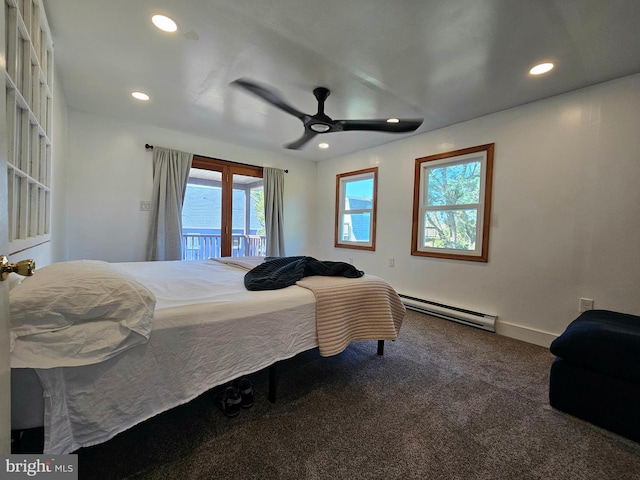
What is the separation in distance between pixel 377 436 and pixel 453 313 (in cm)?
223

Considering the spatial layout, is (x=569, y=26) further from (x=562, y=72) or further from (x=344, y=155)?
(x=344, y=155)

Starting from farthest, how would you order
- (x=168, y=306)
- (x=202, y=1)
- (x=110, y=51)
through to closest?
(x=110, y=51)
(x=202, y=1)
(x=168, y=306)

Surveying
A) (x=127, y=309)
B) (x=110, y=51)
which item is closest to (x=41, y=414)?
(x=127, y=309)

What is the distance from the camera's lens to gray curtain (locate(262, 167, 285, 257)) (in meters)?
4.78

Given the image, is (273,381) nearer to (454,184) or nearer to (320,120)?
(320,120)

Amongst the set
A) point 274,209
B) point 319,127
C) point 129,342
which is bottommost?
point 129,342

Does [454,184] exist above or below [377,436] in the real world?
above

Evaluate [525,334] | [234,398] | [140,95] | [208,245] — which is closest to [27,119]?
[140,95]

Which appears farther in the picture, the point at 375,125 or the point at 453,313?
the point at 453,313

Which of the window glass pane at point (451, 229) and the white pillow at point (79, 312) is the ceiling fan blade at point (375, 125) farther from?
the white pillow at point (79, 312)

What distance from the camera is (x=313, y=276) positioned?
2.18 metres

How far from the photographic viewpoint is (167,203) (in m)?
3.77

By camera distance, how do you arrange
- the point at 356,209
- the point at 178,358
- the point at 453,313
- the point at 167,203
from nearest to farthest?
the point at 178,358 < the point at 453,313 < the point at 167,203 < the point at 356,209

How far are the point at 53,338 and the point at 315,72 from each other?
242cm
